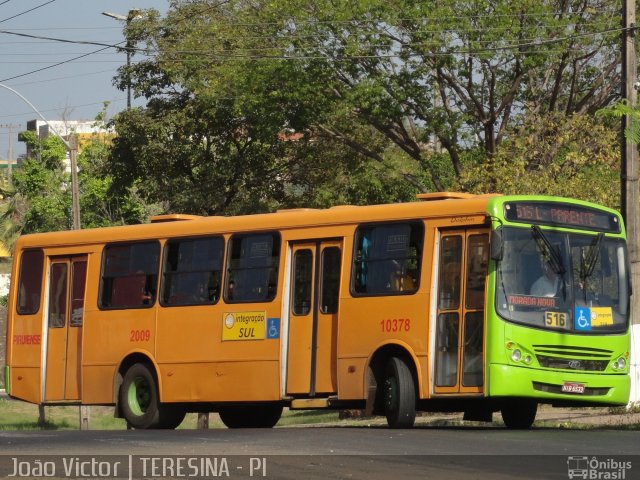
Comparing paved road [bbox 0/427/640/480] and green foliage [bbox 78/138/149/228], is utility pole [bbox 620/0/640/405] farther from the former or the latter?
green foliage [bbox 78/138/149/228]

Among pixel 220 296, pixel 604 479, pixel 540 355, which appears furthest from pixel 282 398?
pixel 604 479

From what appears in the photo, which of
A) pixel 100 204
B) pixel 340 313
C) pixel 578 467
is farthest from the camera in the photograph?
pixel 100 204

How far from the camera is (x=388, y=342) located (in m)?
17.0

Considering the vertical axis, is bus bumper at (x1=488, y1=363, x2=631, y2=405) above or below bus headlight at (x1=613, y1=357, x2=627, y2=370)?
below

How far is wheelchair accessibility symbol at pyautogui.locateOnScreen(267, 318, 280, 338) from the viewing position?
Result: 60.2 ft

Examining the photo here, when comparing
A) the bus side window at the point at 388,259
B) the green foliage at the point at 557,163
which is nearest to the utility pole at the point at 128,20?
the green foliage at the point at 557,163

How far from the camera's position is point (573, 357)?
1648cm

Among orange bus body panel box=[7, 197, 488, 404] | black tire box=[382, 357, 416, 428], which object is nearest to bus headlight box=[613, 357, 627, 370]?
orange bus body panel box=[7, 197, 488, 404]

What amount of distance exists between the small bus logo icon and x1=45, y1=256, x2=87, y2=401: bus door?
424 inches

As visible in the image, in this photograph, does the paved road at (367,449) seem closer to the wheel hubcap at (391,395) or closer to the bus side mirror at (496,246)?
the wheel hubcap at (391,395)

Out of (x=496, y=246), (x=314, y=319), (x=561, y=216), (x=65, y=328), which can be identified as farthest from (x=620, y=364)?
(x=65, y=328)

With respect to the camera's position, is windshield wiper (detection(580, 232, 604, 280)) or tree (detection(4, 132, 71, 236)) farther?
tree (detection(4, 132, 71, 236))

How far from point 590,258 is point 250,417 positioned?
263 inches

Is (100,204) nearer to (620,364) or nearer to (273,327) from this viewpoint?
(273,327)
